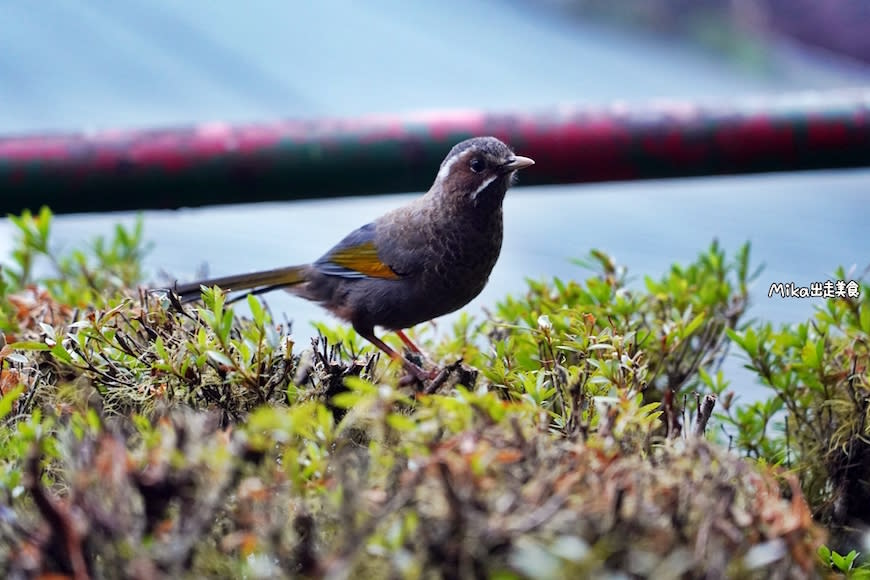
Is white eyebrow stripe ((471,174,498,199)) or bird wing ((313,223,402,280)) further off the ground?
white eyebrow stripe ((471,174,498,199))

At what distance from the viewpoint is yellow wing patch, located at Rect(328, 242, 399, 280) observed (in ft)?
9.34

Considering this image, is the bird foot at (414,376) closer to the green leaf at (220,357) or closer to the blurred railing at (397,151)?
the green leaf at (220,357)

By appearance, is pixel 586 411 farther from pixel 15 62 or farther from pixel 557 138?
pixel 15 62

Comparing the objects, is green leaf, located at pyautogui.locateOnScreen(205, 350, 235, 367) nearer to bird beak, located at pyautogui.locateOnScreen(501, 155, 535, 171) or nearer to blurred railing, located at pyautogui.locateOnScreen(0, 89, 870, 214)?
bird beak, located at pyautogui.locateOnScreen(501, 155, 535, 171)

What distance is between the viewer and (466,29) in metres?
7.94

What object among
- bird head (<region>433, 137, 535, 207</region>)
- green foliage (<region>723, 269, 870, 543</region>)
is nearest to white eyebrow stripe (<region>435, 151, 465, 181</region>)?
bird head (<region>433, 137, 535, 207</region>)

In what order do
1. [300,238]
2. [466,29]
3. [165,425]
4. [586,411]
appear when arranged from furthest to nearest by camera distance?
[466,29], [300,238], [586,411], [165,425]

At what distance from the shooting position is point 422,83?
7.02 meters

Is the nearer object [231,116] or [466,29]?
[231,116]

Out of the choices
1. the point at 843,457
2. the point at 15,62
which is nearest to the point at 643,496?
the point at 843,457

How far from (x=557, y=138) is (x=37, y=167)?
1.81 meters

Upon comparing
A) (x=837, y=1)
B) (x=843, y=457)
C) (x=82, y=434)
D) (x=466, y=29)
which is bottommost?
(x=843, y=457)

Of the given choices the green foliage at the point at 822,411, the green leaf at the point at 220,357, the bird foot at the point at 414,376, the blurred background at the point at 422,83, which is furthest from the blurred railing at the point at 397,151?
the green leaf at the point at 220,357

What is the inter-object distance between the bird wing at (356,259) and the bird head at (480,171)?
0.32 meters
